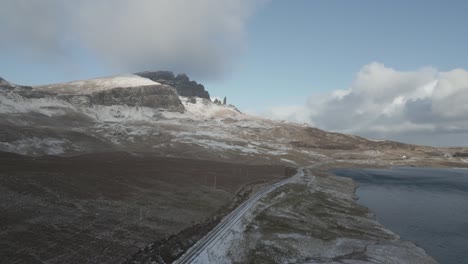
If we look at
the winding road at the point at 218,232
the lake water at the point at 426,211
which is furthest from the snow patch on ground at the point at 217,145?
the winding road at the point at 218,232

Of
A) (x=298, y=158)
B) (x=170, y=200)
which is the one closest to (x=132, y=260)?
(x=170, y=200)

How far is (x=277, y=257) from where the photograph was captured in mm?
37719

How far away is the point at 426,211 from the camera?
230 feet

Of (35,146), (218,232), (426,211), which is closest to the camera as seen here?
(218,232)

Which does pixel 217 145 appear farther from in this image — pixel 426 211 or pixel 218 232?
pixel 218 232

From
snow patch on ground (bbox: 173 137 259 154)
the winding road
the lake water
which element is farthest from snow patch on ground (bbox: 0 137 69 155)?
the lake water

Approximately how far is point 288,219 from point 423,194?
5704cm

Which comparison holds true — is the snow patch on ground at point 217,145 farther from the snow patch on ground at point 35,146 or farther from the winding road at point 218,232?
the winding road at point 218,232

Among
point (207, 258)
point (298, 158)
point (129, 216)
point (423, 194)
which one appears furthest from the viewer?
point (298, 158)

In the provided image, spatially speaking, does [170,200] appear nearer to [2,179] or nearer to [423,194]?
[2,179]

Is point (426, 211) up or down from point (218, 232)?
up

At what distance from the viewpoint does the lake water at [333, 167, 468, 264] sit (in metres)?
47.7

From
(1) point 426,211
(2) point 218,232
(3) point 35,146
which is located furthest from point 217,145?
(2) point 218,232

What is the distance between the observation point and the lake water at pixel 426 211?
47.7 meters
